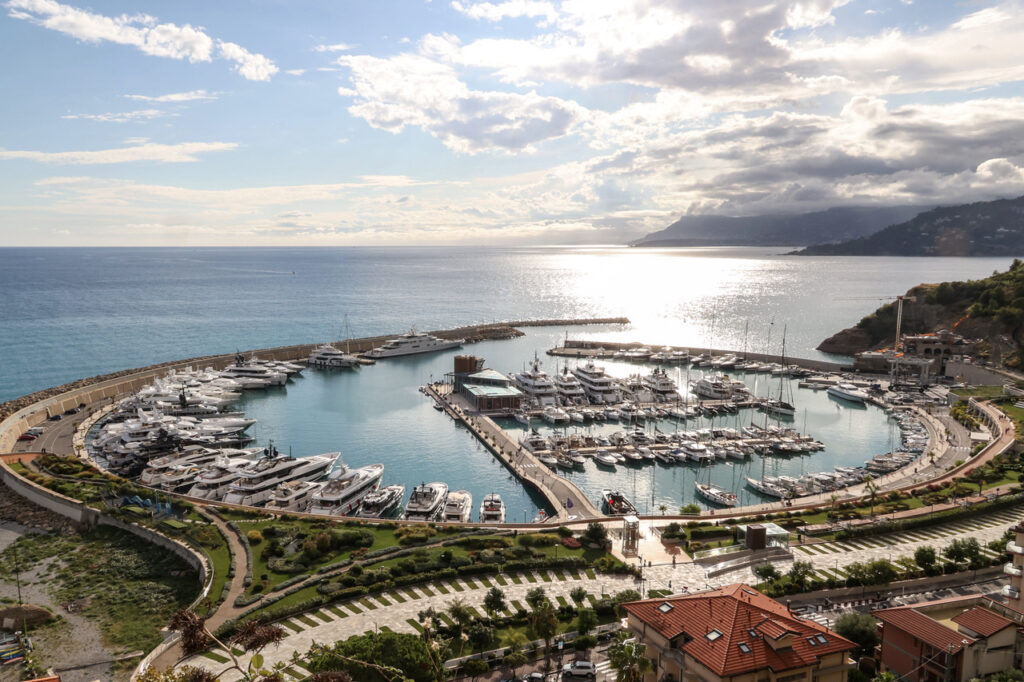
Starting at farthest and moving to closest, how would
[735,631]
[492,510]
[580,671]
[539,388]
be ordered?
[539,388] → [492,510] → [580,671] → [735,631]

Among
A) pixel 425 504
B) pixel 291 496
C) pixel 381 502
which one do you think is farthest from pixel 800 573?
pixel 291 496

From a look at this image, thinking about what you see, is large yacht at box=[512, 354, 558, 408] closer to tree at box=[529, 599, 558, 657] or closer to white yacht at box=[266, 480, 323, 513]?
white yacht at box=[266, 480, 323, 513]

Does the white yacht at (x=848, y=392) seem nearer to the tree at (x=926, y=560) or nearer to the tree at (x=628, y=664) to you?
the tree at (x=926, y=560)

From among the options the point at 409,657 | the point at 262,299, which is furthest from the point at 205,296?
Answer: the point at 409,657

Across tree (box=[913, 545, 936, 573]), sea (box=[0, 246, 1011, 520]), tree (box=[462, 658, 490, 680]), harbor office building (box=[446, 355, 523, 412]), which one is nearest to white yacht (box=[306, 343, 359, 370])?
sea (box=[0, 246, 1011, 520])

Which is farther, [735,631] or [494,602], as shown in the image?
[494,602]

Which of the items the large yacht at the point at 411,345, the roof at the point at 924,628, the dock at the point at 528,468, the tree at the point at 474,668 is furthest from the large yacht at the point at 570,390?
the tree at the point at 474,668

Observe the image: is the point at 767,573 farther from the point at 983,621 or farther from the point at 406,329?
the point at 406,329
